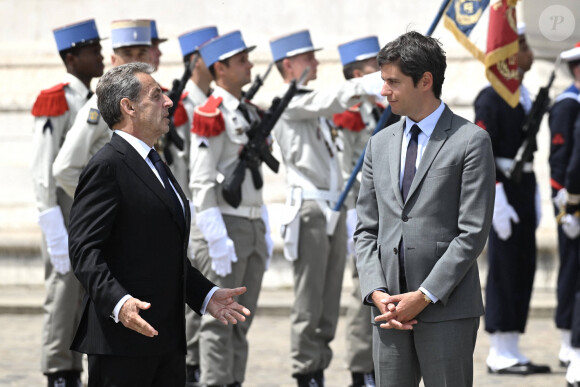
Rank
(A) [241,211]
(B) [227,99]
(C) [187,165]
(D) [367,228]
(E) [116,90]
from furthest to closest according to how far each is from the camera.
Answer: (C) [187,165]
(B) [227,99]
(A) [241,211]
(D) [367,228]
(E) [116,90]

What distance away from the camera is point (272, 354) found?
890 centimetres

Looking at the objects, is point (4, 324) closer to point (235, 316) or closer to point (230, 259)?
point (230, 259)

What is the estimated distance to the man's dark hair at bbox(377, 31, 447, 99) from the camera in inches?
178

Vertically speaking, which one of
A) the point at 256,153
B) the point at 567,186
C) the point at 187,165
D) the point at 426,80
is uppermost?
the point at 426,80

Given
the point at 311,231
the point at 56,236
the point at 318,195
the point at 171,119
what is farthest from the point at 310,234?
the point at 56,236

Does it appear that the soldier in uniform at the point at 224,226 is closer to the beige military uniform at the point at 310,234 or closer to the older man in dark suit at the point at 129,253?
the beige military uniform at the point at 310,234

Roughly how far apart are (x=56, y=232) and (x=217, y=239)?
892mm

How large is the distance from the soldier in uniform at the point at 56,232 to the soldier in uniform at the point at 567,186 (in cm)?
295

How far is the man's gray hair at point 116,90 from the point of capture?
4523 millimetres

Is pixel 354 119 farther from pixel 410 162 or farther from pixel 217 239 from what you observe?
pixel 410 162

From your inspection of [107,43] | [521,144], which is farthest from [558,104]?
[107,43]

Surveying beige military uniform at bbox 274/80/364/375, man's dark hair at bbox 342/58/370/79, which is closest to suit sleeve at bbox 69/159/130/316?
beige military uniform at bbox 274/80/364/375

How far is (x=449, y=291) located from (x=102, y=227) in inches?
47.8

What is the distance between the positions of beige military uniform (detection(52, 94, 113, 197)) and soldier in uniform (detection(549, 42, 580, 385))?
2855 millimetres
